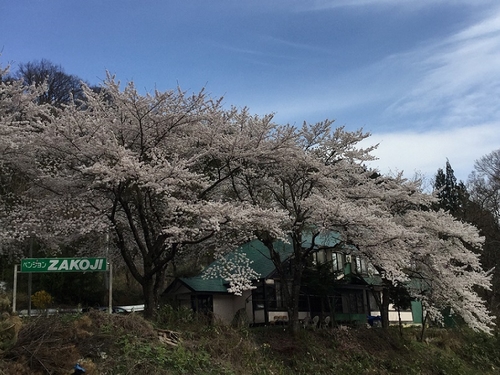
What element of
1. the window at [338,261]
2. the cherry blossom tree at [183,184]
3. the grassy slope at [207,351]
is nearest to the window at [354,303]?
the window at [338,261]

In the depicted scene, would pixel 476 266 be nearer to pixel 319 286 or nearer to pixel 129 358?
pixel 319 286

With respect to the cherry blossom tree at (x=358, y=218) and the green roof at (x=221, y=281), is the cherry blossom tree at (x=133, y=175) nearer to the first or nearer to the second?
the cherry blossom tree at (x=358, y=218)

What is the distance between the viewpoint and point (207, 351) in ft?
35.4

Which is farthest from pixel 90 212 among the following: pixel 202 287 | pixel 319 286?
pixel 319 286

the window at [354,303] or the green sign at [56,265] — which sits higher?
the green sign at [56,265]

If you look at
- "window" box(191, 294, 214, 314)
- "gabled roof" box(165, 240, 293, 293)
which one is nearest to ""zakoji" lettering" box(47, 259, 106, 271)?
"gabled roof" box(165, 240, 293, 293)

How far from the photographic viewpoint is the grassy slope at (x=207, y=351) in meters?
8.00

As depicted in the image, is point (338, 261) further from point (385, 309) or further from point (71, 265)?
point (71, 265)

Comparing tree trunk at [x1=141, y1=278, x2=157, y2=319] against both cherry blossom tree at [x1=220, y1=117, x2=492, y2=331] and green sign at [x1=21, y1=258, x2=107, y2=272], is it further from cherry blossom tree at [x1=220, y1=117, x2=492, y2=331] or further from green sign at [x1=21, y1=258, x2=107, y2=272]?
cherry blossom tree at [x1=220, y1=117, x2=492, y2=331]

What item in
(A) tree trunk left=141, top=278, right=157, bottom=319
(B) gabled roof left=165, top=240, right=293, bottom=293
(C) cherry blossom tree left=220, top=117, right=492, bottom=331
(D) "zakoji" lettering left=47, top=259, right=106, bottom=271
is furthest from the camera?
(B) gabled roof left=165, top=240, right=293, bottom=293

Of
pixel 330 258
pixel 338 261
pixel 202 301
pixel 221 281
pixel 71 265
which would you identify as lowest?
pixel 202 301

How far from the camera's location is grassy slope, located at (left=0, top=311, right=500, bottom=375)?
8.00 m

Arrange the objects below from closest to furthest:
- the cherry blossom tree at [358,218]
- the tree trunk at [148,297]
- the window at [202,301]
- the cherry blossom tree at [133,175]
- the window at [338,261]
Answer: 1. the cherry blossom tree at [133,175]
2. the tree trunk at [148,297]
3. the cherry blossom tree at [358,218]
4. the window at [202,301]
5. the window at [338,261]

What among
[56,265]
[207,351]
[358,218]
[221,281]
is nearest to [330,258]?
[221,281]
